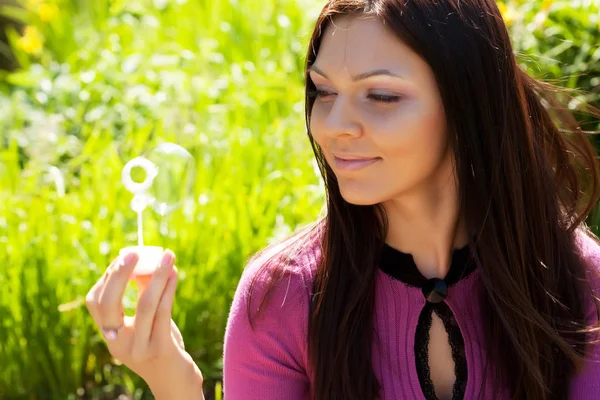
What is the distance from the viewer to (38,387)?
Result: 9.60 feet

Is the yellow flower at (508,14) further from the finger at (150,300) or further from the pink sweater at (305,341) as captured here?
the finger at (150,300)

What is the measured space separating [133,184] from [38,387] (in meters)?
1.31

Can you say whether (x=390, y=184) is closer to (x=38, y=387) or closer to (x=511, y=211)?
(x=511, y=211)

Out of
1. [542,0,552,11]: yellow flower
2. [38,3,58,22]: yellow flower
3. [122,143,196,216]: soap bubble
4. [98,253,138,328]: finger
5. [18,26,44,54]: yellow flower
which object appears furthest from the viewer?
[38,3,58,22]: yellow flower

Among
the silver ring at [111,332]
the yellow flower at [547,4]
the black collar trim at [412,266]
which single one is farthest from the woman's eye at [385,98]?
the yellow flower at [547,4]

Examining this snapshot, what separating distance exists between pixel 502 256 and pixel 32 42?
151 inches

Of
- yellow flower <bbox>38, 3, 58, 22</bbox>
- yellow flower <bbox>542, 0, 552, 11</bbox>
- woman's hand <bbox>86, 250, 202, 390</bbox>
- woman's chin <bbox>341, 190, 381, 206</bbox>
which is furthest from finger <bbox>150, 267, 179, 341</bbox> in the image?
yellow flower <bbox>38, 3, 58, 22</bbox>

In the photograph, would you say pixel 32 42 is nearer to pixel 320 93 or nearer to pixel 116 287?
pixel 320 93

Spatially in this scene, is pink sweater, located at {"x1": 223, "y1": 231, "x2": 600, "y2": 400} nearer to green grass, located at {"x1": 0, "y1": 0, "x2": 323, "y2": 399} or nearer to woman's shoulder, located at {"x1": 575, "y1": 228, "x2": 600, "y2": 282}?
woman's shoulder, located at {"x1": 575, "y1": 228, "x2": 600, "y2": 282}

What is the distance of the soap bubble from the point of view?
1.85 m

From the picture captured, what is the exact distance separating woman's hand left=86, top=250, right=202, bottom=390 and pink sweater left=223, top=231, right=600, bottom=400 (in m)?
0.23

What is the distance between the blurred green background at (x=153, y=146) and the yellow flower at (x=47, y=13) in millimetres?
517

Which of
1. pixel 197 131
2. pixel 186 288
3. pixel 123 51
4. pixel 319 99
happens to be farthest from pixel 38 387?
pixel 123 51

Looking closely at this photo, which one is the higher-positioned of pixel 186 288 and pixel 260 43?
pixel 260 43
